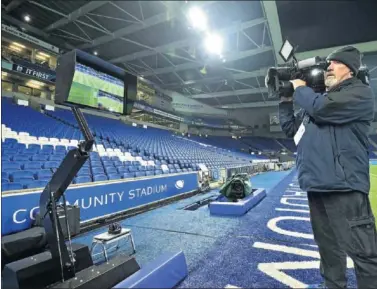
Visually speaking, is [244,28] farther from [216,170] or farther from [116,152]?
[216,170]

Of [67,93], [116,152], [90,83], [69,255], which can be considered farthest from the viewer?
[116,152]

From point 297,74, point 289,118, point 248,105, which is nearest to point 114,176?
point 289,118

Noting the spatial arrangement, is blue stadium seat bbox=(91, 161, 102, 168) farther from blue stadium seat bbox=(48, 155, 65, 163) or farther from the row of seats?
blue stadium seat bbox=(48, 155, 65, 163)

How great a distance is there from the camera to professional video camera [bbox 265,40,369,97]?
1237 millimetres

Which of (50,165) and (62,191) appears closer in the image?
(62,191)

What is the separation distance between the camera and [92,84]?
1.37 meters

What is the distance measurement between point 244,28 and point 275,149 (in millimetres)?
27704

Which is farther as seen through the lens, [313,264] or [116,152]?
[116,152]

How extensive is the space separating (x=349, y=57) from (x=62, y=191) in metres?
2.09

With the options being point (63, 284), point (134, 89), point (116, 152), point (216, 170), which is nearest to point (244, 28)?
point (134, 89)

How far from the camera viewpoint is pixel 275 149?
26641mm

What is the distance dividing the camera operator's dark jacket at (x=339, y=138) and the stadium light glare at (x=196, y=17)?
2.35 feet

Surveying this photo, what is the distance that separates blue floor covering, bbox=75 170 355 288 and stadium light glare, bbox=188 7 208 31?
1.65 meters

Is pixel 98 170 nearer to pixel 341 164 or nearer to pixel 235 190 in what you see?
pixel 235 190
